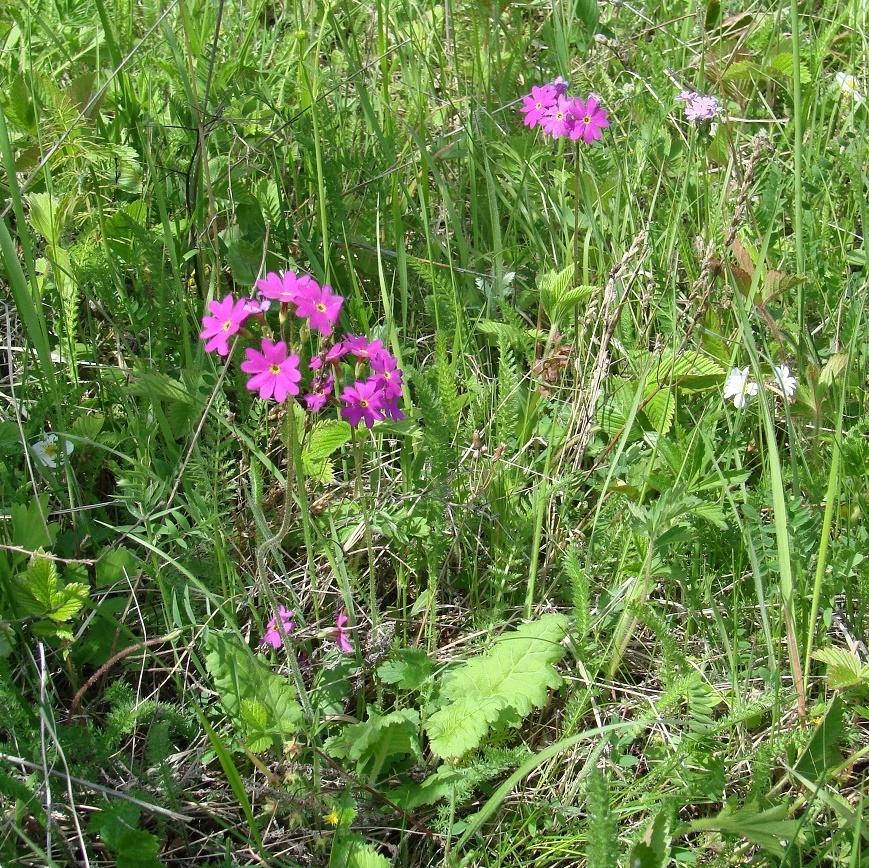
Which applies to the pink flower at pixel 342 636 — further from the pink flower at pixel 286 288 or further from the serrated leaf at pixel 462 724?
the pink flower at pixel 286 288

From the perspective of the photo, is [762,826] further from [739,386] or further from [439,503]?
[739,386]

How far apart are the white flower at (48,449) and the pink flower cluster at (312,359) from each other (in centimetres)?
63

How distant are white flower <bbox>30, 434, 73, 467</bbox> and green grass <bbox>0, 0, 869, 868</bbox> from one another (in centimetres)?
3

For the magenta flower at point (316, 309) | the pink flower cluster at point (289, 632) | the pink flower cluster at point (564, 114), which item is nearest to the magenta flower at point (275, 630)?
the pink flower cluster at point (289, 632)

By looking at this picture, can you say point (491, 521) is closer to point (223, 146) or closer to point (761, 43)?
point (223, 146)

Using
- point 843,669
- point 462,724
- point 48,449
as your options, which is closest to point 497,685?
point 462,724

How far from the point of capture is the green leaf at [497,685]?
5.17 ft

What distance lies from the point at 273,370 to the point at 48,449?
0.77 metres

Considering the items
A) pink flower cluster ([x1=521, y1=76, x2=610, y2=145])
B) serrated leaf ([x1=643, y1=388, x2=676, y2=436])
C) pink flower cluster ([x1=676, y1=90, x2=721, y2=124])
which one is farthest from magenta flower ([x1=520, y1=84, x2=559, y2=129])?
serrated leaf ([x1=643, y1=388, x2=676, y2=436])

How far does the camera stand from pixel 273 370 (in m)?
1.47

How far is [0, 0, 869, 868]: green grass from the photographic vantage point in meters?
1.58

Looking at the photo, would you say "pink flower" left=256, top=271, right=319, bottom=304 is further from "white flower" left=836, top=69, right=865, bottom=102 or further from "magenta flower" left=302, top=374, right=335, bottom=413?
"white flower" left=836, top=69, right=865, bottom=102

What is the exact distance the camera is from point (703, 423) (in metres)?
2.03

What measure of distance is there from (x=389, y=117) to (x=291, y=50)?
57 centimetres
